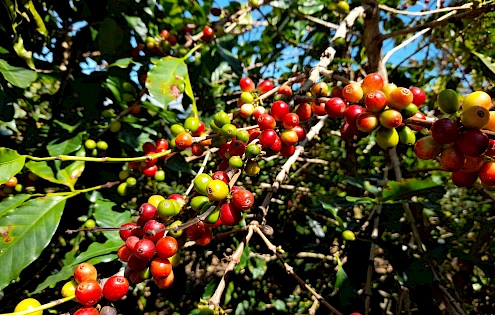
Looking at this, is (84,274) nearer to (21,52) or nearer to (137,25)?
(21,52)

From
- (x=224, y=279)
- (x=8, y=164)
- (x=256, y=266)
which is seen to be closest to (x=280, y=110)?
(x=224, y=279)

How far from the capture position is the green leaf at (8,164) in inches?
35.5

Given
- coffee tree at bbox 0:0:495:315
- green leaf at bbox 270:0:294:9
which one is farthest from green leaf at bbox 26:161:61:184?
green leaf at bbox 270:0:294:9

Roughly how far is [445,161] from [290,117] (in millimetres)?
389

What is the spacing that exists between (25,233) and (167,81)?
0.69 meters

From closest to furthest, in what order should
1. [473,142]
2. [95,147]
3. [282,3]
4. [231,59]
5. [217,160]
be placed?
[473,142]
[95,147]
[231,59]
[282,3]
[217,160]

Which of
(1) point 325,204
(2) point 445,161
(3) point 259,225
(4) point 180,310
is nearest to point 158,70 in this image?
(3) point 259,225

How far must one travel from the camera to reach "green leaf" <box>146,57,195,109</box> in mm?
1204

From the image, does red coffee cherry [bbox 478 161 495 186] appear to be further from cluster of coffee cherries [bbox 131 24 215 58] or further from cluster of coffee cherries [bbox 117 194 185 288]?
cluster of coffee cherries [bbox 131 24 215 58]

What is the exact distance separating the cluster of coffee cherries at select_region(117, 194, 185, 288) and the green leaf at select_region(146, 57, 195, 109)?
0.50 m

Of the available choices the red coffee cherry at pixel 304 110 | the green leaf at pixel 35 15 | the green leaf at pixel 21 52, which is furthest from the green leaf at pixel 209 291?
the green leaf at pixel 35 15

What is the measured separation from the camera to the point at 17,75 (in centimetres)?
127

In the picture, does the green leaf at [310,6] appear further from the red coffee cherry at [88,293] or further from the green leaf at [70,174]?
the red coffee cherry at [88,293]

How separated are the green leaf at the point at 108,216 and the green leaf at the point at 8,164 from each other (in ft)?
1.27
